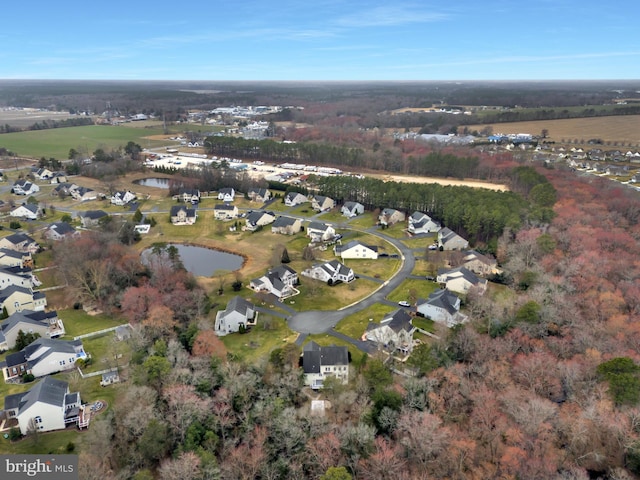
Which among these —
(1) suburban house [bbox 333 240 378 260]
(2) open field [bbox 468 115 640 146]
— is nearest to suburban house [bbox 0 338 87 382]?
(1) suburban house [bbox 333 240 378 260]

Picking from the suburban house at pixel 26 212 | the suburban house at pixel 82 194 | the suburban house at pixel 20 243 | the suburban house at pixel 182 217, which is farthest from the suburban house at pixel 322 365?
the suburban house at pixel 82 194

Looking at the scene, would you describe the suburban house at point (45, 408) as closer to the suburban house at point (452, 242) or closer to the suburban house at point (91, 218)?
the suburban house at point (91, 218)

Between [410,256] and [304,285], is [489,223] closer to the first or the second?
[410,256]

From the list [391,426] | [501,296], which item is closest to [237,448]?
[391,426]

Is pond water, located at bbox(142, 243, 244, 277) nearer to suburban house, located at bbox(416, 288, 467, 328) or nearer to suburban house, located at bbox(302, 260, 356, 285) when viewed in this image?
suburban house, located at bbox(302, 260, 356, 285)

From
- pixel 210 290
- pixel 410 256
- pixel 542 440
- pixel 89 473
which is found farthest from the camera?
pixel 410 256

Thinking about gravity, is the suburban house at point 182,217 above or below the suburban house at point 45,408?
above

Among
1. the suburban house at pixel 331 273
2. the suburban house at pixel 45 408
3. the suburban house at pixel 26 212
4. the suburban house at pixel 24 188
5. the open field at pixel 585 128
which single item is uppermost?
the open field at pixel 585 128

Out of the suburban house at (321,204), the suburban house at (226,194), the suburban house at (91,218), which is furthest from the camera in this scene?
the suburban house at (226,194)
